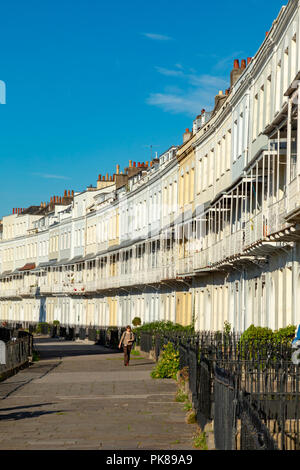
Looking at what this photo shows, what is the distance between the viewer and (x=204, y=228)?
41.6 m

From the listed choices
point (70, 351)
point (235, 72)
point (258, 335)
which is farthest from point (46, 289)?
point (258, 335)

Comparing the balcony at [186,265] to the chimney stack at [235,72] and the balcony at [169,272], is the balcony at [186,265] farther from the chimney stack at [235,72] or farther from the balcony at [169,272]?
the chimney stack at [235,72]

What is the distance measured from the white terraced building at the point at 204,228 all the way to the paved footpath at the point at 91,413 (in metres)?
5.22

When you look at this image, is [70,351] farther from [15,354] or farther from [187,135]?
[15,354]

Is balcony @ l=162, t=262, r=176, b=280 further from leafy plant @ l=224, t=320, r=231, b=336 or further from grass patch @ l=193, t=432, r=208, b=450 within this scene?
grass patch @ l=193, t=432, r=208, b=450

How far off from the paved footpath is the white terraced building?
522 centimetres

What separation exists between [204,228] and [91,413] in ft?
84.8

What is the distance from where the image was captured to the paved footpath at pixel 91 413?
12.7 metres

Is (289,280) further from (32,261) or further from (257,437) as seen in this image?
(32,261)

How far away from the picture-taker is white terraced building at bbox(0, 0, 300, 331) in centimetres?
2489

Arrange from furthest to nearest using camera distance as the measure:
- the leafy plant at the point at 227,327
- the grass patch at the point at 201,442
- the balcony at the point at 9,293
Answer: the balcony at the point at 9,293
the leafy plant at the point at 227,327
the grass patch at the point at 201,442

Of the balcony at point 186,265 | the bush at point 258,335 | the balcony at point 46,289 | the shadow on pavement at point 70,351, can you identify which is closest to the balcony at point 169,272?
the balcony at point 186,265

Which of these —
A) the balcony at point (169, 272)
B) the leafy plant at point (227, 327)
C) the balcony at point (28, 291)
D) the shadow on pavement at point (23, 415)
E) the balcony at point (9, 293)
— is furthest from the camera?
the balcony at point (9, 293)
